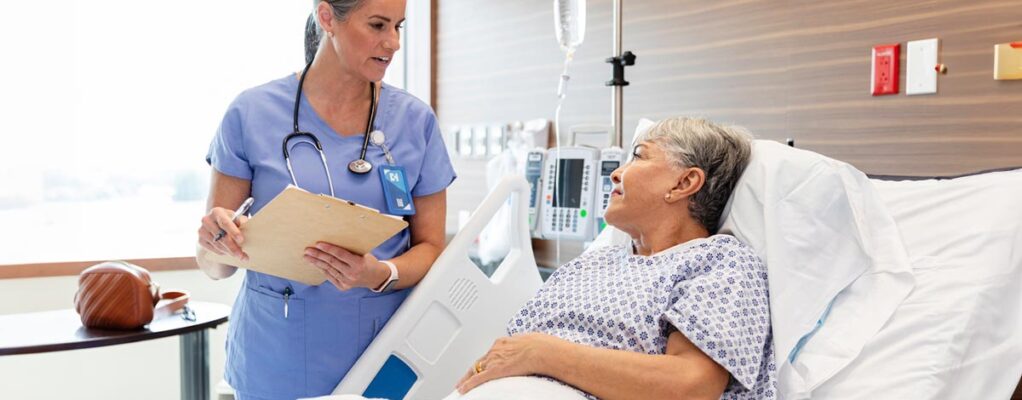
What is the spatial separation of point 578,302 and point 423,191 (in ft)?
1.26

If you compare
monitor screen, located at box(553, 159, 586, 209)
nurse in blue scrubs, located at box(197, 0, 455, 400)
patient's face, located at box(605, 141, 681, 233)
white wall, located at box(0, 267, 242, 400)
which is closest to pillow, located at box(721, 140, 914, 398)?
patient's face, located at box(605, 141, 681, 233)

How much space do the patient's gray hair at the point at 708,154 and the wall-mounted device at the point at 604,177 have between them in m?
0.87

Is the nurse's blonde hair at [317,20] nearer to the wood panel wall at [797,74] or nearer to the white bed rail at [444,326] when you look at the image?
the white bed rail at [444,326]

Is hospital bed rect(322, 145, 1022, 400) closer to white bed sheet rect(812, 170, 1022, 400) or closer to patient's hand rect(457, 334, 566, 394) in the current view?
white bed sheet rect(812, 170, 1022, 400)

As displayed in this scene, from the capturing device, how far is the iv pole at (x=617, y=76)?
8.96 feet

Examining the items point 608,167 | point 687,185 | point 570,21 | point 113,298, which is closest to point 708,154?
point 687,185

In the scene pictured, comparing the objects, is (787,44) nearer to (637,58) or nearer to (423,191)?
(637,58)

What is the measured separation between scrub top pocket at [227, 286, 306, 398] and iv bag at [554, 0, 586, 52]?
137 centimetres

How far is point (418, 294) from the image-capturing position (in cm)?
178

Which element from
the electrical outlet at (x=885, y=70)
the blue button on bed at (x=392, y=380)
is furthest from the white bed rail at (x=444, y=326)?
the electrical outlet at (x=885, y=70)

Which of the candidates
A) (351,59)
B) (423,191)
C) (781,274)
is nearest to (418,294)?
(423,191)

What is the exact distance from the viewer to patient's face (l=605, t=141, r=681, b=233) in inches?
65.9

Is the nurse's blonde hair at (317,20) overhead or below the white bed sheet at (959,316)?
overhead

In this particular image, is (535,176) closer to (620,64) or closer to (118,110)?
(620,64)
